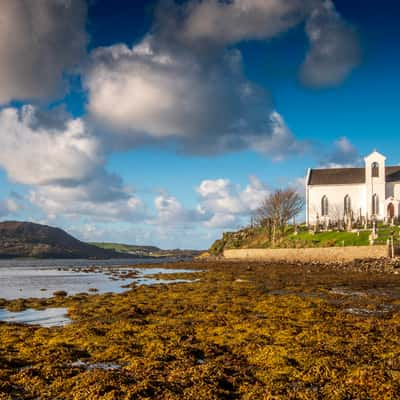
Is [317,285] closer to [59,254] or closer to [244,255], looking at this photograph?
[244,255]

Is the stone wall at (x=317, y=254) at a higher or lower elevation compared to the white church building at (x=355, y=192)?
lower

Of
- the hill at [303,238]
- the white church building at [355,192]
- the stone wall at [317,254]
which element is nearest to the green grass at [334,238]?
the hill at [303,238]

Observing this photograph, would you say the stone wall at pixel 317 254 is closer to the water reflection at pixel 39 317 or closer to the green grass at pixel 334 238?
the green grass at pixel 334 238

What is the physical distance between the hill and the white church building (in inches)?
232

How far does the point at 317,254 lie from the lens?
64.0m

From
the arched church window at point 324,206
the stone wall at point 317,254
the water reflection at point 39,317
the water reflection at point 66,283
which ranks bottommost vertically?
the water reflection at point 66,283

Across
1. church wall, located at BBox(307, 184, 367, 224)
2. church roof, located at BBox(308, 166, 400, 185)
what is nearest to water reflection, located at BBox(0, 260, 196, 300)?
church wall, located at BBox(307, 184, 367, 224)

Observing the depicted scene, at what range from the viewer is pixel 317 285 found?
32344 millimetres

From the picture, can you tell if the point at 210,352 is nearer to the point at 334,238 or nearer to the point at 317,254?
the point at 317,254

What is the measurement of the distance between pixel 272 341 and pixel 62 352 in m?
6.65

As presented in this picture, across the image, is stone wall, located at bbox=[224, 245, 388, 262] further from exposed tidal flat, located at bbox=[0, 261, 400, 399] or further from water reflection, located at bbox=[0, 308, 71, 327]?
water reflection, located at bbox=[0, 308, 71, 327]

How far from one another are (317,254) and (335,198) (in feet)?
76.9

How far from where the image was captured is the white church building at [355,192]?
77938 millimetres

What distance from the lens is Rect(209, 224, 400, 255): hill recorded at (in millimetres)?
62219
